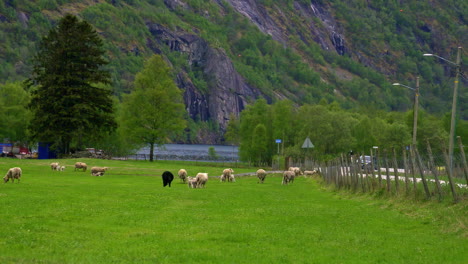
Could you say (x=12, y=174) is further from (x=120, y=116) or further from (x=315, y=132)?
(x=315, y=132)

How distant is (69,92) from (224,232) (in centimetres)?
6847

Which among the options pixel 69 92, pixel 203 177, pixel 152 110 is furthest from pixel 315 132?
pixel 203 177

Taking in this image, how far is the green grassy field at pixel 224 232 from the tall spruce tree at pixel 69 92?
5691cm

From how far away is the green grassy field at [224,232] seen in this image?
13.4 m

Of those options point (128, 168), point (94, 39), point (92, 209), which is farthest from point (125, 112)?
point (92, 209)

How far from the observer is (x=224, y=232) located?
1703 cm

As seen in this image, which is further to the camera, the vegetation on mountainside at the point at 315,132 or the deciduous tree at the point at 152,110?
the vegetation on mountainside at the point at 315,132

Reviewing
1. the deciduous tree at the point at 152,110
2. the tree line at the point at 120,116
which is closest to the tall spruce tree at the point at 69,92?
the tree line at the point at 120,116

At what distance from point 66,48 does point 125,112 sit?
65.6 feet

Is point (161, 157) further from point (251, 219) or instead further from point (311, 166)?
point (251, 219)

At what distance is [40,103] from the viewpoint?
274 ft

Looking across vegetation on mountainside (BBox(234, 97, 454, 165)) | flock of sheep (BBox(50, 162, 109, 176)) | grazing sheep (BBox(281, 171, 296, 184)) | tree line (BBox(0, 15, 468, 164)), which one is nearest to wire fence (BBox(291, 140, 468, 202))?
grazing sheep (BBox(281, 171, 296, 184))

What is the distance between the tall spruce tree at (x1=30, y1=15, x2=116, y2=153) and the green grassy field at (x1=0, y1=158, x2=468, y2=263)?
2241 inches

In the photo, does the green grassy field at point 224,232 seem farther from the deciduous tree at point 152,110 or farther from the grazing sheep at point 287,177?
the deciduous tree at point 152,110
